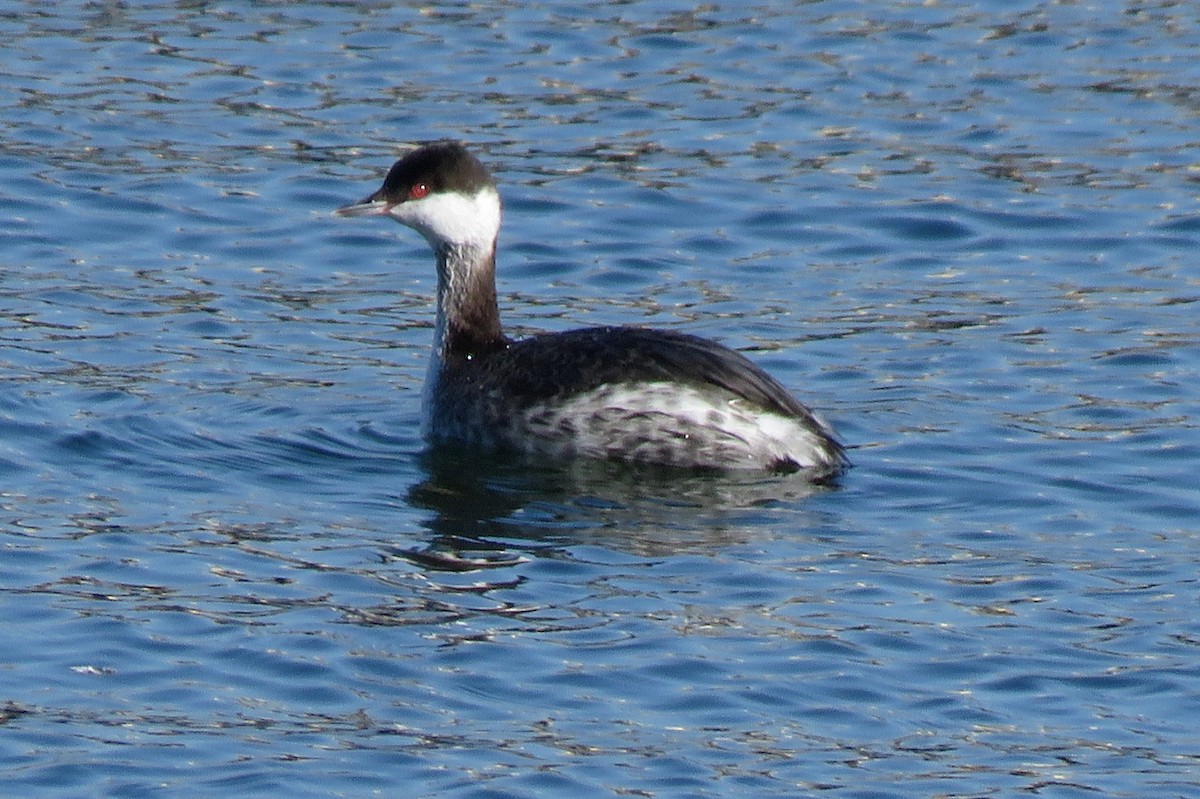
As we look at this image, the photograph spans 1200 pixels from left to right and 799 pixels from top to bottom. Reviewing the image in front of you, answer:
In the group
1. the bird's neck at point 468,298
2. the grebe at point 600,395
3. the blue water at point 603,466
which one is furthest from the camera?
the bird's neck at point 468,298

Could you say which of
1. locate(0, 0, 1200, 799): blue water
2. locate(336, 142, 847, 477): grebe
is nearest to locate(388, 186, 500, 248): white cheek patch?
locate(336, 142, 847, 477): grebe

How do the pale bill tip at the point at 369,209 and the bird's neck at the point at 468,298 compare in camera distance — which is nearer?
the pale bill tip at the point at 369,209

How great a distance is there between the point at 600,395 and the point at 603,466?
0.28 meters

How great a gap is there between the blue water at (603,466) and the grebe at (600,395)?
0.17m

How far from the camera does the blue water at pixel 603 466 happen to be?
7.14 m

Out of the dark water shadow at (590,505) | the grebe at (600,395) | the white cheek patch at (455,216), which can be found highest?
the white cheek patch at (455,216)

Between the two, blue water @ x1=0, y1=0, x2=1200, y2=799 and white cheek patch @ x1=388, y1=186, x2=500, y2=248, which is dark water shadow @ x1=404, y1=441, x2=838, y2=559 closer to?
blue water @ x1=0, y1=0, x2=1200, y2=799

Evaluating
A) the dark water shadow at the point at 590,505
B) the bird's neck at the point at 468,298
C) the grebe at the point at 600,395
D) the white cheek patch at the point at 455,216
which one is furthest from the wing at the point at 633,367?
the white cheek patch at the point at 455,216

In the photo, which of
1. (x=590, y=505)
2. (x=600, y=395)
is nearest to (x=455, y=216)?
(x=600, y=395)

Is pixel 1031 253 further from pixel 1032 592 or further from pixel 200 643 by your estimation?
pixel 200 643

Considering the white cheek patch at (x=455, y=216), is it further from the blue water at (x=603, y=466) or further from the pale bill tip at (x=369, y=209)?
the blue water at (x=603, y=466)

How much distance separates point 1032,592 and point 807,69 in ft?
27.6

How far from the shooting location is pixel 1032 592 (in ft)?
27.3

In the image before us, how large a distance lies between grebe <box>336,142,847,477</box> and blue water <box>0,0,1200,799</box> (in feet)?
0.54
